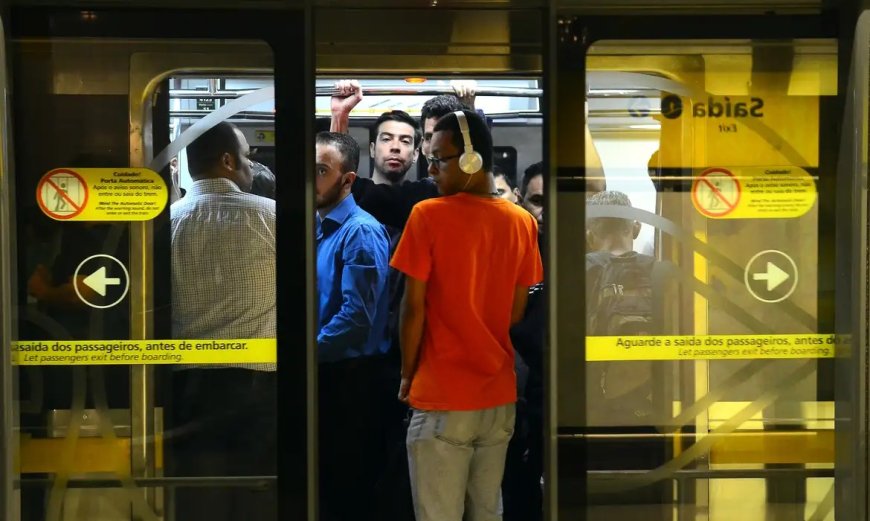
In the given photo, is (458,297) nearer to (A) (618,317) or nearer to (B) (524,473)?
(A) (618,317)

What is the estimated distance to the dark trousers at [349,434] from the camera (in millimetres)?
3838

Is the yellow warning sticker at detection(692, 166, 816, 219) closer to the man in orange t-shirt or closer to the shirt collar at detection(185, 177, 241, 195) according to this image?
the man in orange t-shirt

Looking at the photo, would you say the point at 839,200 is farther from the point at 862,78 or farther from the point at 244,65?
the point at 244,65

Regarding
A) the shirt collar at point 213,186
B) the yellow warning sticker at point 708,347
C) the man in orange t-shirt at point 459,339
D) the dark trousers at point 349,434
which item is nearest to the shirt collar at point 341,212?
the dark trousers at point 349,434

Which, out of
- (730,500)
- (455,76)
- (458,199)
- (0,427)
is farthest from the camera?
(455,76)

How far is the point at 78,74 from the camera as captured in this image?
2.75 meters

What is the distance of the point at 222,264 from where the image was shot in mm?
2781

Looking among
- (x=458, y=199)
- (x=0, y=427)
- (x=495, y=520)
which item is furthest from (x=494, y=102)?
(x=0, y=427)

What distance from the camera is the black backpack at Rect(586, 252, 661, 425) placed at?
278 cm

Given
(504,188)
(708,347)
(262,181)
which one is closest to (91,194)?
→ (262,181)

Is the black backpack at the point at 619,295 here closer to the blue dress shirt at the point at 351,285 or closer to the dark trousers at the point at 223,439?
the dark trousers at the point at 223,439

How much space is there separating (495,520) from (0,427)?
5.44 feet

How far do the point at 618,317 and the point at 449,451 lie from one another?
0.74 m

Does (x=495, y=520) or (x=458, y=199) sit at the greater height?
(x=458, y=199)
